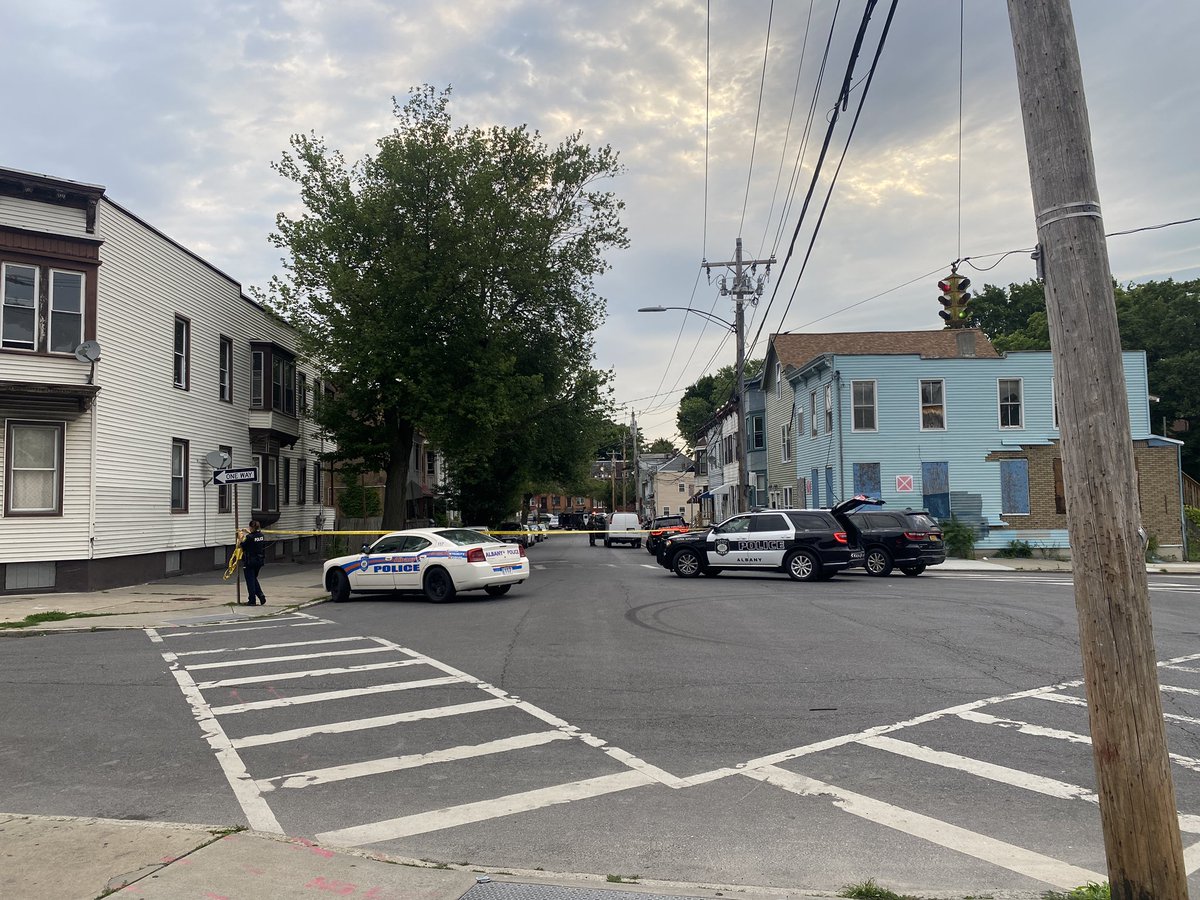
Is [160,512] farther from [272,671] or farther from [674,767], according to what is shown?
[674,767]

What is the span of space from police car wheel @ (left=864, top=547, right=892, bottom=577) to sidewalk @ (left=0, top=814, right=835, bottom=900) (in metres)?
20.5

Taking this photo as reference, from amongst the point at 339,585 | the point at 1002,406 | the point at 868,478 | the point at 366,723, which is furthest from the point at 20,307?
the point at 1002,406

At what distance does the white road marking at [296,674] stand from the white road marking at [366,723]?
7.53 ft

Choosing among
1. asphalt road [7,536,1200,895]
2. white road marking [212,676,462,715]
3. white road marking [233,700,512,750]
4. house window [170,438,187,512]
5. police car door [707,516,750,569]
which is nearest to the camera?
asphalt road [7,536,1200,895]

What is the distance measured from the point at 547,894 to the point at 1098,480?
120 inches

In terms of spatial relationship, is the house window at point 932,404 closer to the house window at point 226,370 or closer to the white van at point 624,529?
the white van at point 624,529

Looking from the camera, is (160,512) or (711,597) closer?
(711,597)

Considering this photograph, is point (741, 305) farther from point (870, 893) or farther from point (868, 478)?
point (870, 893)

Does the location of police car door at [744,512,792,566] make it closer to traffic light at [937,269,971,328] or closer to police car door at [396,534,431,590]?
traffic light at [937,269,971,328]

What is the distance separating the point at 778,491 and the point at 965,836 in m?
40.4

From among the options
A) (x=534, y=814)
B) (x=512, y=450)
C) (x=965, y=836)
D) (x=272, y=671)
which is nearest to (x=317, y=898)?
(x=534, y=814)

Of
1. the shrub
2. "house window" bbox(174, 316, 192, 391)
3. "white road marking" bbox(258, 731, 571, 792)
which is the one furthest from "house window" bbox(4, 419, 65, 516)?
the shrub

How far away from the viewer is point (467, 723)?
775 centimetres

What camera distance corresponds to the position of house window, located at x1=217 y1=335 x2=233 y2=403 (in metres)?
28.0
